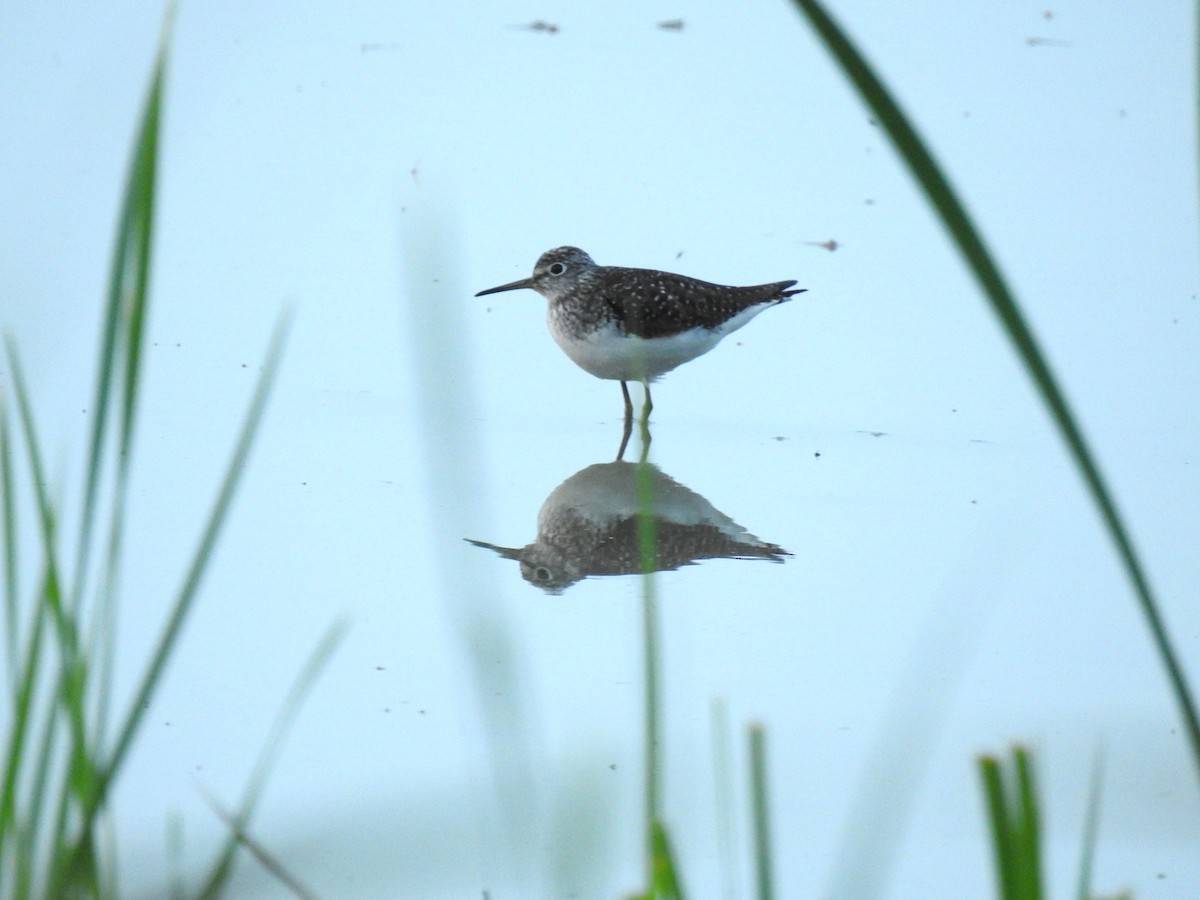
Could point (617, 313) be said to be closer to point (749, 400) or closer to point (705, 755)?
point (749, 400)

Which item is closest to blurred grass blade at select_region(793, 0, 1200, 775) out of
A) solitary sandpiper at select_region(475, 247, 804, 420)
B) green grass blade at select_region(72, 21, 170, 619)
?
green grass blade at select_region(72, 21, 170, 619)

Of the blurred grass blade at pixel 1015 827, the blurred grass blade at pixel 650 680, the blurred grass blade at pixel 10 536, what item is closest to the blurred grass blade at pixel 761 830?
the blurred grass blade at pixel 650 680

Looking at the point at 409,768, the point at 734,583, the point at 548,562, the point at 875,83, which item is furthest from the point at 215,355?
the point at 875,83

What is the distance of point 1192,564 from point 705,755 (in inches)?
73.3

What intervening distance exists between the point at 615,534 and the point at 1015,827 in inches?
137

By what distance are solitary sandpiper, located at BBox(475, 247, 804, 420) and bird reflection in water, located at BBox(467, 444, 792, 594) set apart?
0.83 meters

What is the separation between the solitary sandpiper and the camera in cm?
562

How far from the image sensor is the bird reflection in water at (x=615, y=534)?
409cm

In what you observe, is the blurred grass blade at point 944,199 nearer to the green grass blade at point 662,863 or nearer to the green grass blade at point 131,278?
the green grass blade at point 662,863

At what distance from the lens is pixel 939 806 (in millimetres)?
2873

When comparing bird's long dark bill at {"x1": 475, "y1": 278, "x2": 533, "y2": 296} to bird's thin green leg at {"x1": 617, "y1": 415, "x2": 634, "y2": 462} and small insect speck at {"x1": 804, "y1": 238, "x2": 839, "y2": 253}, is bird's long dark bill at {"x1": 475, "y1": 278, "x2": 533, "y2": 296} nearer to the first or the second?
bird's thin green leg at {"x1": 617, "y1": 415, "x2": 634, "y2": 462}

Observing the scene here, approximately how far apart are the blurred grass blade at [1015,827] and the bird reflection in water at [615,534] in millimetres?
3104

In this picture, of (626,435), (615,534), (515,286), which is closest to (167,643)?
(615,534)

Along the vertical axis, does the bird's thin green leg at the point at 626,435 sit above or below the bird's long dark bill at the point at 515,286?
below
